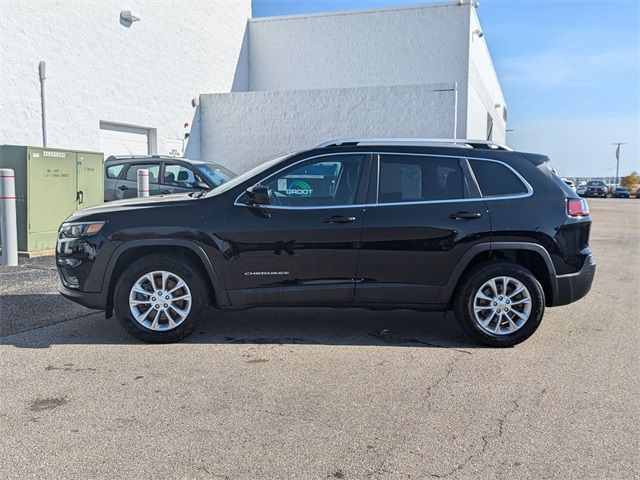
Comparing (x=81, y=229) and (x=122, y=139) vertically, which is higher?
(x=122, y=139)

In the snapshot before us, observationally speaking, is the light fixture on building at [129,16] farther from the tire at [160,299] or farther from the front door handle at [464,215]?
the front door handle at [464,215]

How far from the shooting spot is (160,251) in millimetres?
5180

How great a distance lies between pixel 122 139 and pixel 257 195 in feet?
42.8

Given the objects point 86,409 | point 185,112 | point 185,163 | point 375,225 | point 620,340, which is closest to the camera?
point 86,409

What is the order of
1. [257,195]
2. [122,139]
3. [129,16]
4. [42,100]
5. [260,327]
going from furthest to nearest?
[122,139], [129,16], [42,100], [260,327], [257,195]

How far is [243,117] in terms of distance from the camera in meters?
19.8

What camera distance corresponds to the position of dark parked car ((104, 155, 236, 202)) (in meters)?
11.4

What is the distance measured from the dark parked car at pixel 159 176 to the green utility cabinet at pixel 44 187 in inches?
53.0

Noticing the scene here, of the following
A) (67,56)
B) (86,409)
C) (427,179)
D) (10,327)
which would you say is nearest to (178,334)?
(86,409)

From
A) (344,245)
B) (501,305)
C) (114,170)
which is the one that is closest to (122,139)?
(114,170)

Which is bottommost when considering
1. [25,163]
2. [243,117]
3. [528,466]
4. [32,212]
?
[528,466]

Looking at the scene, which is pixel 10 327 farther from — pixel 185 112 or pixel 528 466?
pixel 185 112

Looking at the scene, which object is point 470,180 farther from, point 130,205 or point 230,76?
point 230,76

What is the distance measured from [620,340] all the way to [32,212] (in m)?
8.66
